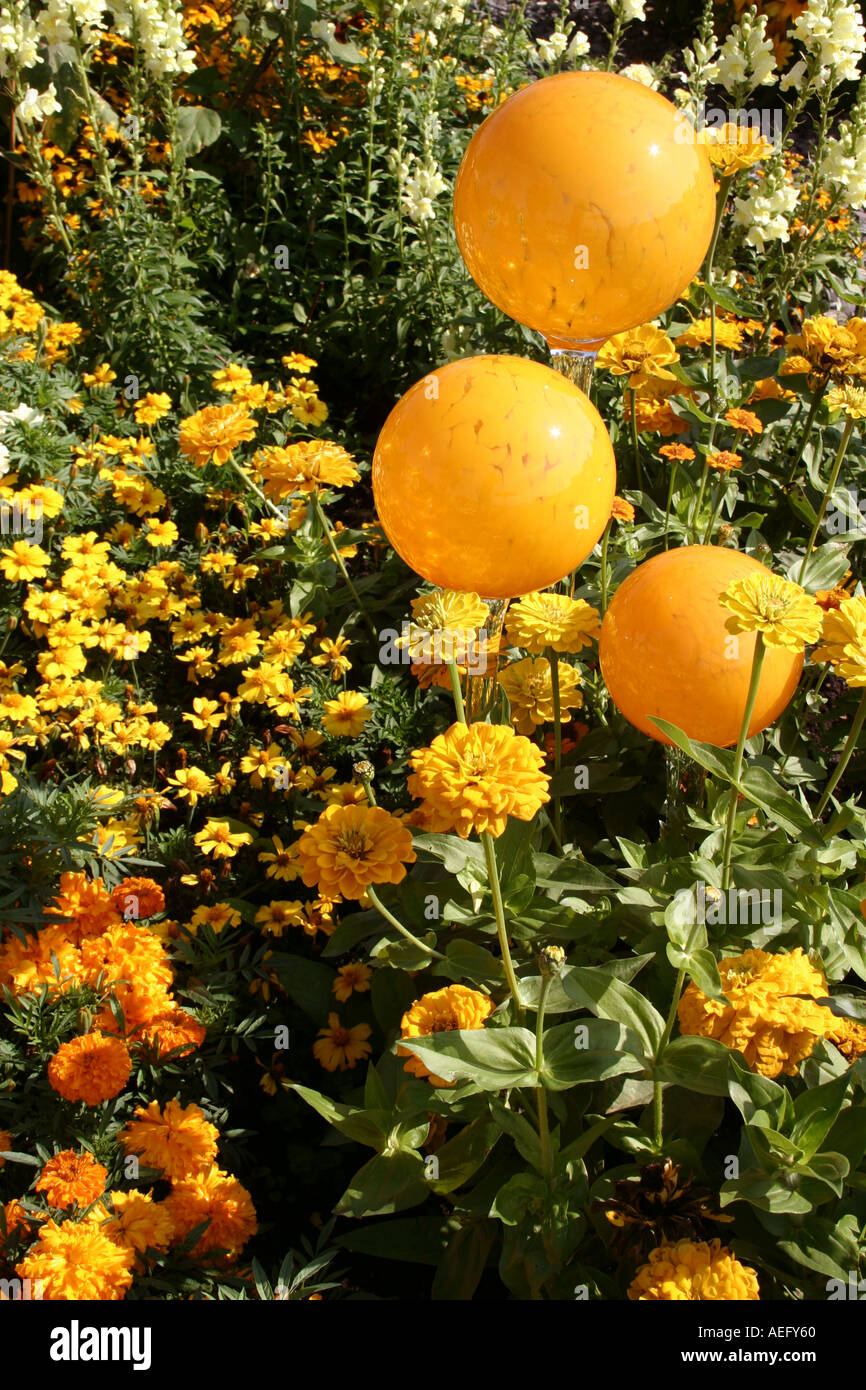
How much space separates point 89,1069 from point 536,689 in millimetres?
979

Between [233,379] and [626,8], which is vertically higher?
[626,8]

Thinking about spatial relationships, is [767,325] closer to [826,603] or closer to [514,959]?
[826,603]

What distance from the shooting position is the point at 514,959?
179cm

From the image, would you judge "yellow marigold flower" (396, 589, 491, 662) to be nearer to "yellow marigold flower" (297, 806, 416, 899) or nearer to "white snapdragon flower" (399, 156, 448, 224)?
"yellow marigold flower" (297, 806, 416, 899)

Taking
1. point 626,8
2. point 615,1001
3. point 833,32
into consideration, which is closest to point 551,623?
point 615,1001

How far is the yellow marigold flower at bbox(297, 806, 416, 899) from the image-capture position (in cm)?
148

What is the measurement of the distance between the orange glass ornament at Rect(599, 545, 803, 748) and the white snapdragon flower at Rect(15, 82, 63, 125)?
274cm

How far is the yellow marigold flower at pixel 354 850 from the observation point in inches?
58.1

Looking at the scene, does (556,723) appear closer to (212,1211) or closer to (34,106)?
(212,1211)

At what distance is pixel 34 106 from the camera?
3.24m

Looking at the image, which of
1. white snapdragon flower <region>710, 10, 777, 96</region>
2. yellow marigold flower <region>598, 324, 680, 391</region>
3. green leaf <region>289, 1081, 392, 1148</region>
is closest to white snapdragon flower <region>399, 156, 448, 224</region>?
white snapdragon flower <region>710, 10, 777, 96</region>

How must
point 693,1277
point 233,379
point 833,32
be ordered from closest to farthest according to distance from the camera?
point 693,1277 → point 833,32 → point 233,379

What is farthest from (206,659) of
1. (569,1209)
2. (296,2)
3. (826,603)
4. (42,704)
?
(296,2)
